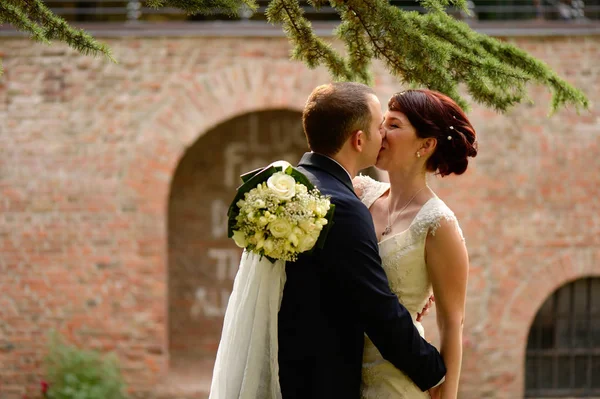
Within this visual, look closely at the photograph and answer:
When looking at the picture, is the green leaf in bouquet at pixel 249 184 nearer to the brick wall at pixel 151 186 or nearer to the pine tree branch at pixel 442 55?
the pine tree branch at pixel 442 55

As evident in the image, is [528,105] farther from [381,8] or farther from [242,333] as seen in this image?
[242,333]

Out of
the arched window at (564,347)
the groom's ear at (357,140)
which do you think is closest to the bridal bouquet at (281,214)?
the groom's ear at (357,140)

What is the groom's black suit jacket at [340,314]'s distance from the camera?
3.02 m

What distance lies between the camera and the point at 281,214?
120 inches

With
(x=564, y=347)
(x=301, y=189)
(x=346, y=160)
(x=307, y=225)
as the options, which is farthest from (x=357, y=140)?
(x=564, y=347)

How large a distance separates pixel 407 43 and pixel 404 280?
105 centimetres

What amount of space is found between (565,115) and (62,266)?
5.46m

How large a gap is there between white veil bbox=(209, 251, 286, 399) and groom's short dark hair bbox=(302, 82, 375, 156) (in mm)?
498

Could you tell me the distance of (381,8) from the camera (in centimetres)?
375

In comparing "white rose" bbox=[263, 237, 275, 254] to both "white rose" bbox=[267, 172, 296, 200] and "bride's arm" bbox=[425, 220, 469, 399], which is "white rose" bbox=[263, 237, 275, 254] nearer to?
"white rose" bbox=[267, 172, 296, 200]

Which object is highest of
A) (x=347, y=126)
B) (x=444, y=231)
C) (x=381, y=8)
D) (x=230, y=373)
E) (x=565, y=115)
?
(x=565, y=115)

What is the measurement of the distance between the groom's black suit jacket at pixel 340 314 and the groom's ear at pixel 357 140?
0.10 metres

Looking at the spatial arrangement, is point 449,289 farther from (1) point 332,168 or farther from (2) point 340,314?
(1) point 332,168

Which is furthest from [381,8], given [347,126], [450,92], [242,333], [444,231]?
[242,333]
